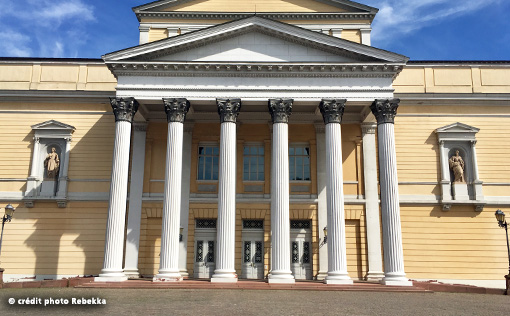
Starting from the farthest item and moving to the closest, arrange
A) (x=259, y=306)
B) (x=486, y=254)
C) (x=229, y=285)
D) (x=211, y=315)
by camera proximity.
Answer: (x=486, y=254), (x=229, y=285), (x=259, y=306), (x=211, y=315)

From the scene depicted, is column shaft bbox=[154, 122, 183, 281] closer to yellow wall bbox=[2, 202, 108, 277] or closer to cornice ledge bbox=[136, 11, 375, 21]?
yellow wall bbox=[2, 202, 108, 277]

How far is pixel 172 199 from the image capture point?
63.8 ft

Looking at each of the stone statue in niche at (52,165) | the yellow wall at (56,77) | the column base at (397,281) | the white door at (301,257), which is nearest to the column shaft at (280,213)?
the white door at (301,257)

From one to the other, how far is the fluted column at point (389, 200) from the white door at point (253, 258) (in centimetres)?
594

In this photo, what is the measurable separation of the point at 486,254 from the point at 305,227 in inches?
348

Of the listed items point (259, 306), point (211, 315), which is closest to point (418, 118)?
point (259, 306)

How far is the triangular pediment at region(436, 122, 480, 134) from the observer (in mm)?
23859

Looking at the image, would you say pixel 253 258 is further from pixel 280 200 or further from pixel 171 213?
pixel 171 213

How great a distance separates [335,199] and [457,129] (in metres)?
9.05

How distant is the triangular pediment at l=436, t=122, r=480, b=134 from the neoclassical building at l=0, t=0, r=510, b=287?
67 mm

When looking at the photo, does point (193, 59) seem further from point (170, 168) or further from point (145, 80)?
point (170, 168)

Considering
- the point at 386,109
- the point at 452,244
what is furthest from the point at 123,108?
the point at 452,244

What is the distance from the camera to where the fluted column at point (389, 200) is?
19.1m

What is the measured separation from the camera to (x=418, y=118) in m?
24.3
